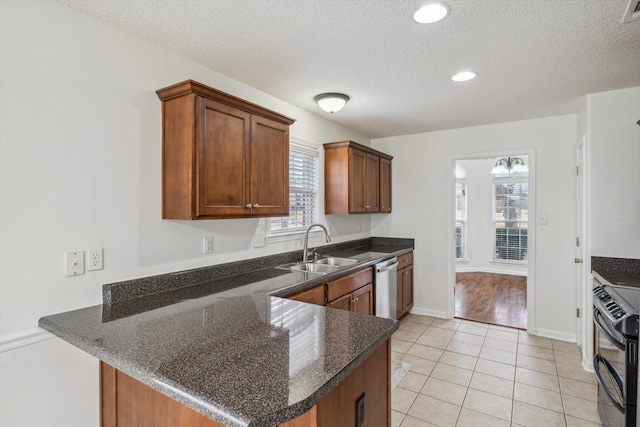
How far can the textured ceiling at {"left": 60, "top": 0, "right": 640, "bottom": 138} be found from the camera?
1.73 metres

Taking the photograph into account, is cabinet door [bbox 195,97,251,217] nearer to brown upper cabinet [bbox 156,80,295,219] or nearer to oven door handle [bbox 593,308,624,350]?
brown upper cabinet [bbox 156,80,295,219]

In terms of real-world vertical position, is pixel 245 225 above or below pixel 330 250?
above

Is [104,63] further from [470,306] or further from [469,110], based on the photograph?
[470,306]

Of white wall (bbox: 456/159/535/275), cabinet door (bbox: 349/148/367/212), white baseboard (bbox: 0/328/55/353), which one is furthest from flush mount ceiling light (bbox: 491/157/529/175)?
white baseboard (bbox: 0/328/55/353)

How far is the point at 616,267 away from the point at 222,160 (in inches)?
127

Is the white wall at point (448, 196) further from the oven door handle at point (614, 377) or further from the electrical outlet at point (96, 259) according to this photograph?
the electrical outlet at point (96, 259)

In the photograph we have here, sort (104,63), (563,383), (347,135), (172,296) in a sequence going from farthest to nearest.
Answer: (347,135) → (563,383) → (172,296) → (104,63)

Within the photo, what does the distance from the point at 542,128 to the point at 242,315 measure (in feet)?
12.7

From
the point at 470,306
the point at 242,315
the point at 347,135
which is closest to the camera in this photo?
the point at 242,315

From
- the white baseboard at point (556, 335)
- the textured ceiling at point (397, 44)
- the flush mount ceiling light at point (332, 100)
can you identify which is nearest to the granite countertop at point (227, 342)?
the textured ceiling at point (397, 44)

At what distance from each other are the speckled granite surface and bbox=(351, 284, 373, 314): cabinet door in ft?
5.97

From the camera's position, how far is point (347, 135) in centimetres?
432

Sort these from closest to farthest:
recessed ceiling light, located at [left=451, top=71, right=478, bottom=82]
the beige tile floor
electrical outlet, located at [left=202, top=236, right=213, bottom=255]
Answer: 1. the beige tile floor
2. electrical outlet, located at [left=202, top=236, right=213, bottom=255]
3. recessed ceiling light, located at [left=451, top=71, right=478, bottom=82]

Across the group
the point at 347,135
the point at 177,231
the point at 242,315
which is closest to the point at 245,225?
the point at 177,231
